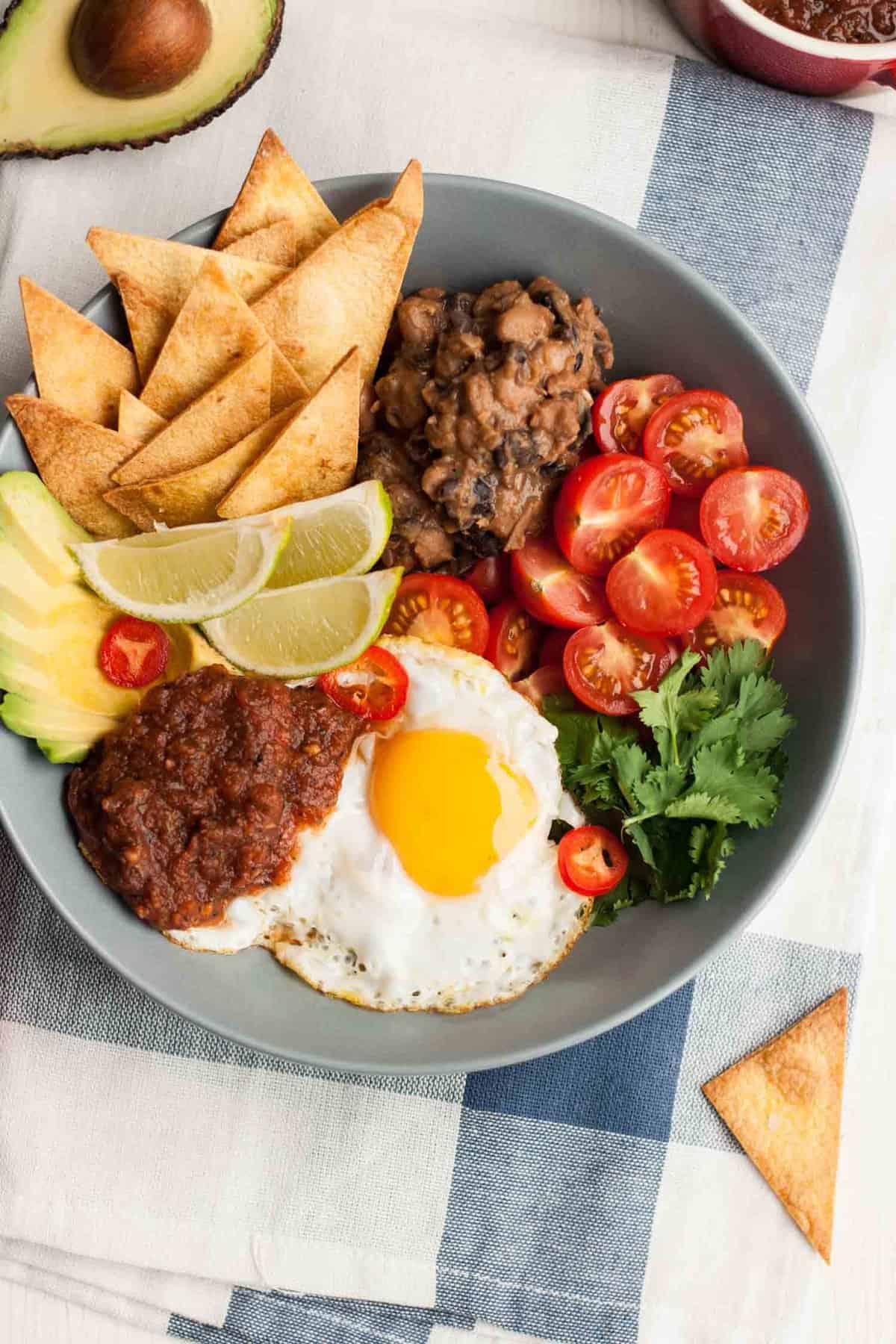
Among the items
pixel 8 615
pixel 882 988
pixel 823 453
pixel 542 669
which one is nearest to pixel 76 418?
pixel 8 615

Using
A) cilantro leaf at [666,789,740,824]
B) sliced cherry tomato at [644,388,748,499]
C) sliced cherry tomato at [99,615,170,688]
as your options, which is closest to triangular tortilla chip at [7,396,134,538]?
sliced cherry tomato at [99,615,170,688]

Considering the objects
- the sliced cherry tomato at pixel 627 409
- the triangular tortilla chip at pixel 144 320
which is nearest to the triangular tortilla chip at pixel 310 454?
the triangular tortilla chip at pixel 144 320

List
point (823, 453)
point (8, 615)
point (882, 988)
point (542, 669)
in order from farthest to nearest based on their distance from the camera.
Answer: point (882, 988) < point (542, 669) < point (823, 453) < point (8, 615)

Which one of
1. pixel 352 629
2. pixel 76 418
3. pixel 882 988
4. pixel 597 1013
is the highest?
pixel 76 418

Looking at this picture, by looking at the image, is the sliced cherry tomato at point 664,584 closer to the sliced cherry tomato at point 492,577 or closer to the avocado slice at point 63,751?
the sliced cherry tomato at point 492,577

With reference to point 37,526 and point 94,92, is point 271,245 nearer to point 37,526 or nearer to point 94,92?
point 94,92

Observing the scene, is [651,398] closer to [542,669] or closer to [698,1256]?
[542,669]
